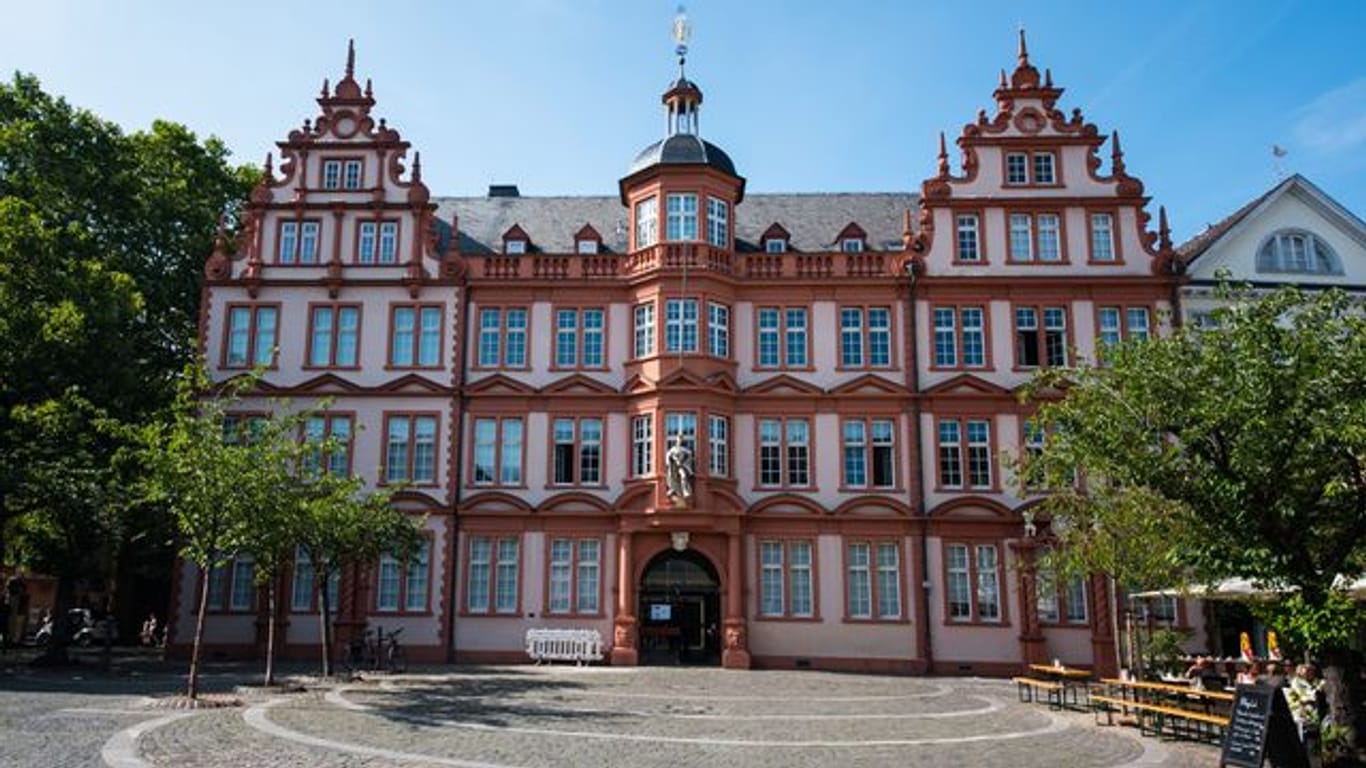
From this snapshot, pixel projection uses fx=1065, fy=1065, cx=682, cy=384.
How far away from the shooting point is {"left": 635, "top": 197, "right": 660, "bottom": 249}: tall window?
34.0 meters

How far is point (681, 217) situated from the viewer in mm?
33969

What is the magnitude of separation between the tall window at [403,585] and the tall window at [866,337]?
1435 cm

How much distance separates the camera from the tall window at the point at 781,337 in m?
33.6

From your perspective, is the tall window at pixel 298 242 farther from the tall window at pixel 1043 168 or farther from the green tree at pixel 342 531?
the tall window at pixel 1043 168

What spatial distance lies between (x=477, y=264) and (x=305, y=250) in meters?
5.79

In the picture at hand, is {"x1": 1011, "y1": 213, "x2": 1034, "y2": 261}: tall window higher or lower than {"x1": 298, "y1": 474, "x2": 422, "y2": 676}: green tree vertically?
higher

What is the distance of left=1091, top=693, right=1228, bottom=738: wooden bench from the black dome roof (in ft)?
66.6

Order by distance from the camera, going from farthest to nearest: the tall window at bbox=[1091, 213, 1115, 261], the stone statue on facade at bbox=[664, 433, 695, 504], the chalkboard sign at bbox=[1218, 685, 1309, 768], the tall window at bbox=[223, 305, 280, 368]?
the tall window at bbox=[223, 305, 280, 368]
the tall window at bbox=[1091, 213, 1115, 261]
the stone statue on facade at bbox=[664, 433, 695, 504]
the chalkboard sign at bbox=[1218, 685, 1309, 768]

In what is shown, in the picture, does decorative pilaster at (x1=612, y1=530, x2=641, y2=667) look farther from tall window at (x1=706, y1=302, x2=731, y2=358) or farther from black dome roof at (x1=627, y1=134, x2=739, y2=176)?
Answer: black dome roof at (x1=627, y1=134, x2=739, y2=176)

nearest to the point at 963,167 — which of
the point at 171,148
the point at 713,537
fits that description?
the point at 713,537

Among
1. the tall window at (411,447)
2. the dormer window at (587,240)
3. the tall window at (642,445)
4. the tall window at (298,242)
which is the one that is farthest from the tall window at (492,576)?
the tall window at (298,242)

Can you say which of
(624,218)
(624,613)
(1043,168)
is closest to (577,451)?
(624,613)

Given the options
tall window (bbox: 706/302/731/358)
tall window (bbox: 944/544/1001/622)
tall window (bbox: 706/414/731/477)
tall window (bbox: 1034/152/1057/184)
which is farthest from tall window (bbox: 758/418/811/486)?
tall window (bbox: 1034/152/1057/184)

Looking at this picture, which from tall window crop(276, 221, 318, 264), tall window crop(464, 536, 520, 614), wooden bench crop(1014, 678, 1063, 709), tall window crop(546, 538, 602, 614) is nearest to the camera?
wooden bench crop(1014, 678, 1063, 709)
